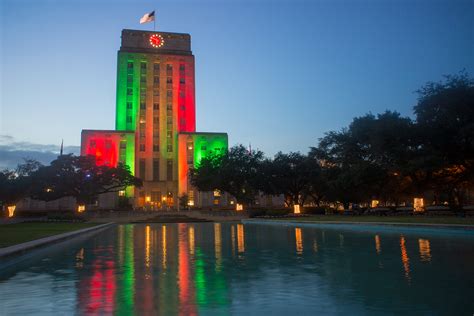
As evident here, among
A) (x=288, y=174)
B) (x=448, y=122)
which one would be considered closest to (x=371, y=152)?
(x=448, y=122)

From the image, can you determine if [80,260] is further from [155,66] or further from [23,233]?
[155,66]

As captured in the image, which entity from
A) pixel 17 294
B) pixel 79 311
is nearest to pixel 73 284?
pixel 17 294

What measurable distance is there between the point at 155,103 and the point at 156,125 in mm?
5478

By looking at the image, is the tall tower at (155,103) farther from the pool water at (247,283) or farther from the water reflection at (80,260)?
the pool water at (247,283)

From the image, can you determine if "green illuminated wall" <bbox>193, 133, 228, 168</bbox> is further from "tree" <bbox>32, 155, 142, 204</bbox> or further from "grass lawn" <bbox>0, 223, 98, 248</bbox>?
"grass lawn" <bbox>0, 223, 98, 248</bbox>

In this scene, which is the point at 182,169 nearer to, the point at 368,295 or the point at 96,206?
the point at 96,206

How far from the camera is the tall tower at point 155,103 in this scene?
9850 centimetres

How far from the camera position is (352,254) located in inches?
520

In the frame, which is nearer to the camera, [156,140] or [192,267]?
[192,267]

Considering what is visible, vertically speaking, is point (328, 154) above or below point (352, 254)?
above

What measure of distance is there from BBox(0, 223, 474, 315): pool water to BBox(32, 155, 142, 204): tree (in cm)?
5169

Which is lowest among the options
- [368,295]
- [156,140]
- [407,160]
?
[368,295]

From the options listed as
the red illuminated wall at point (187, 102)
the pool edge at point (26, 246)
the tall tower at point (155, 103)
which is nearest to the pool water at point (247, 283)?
the pool edge at point (26, 246)

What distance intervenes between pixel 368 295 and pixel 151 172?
93687 millimetres
